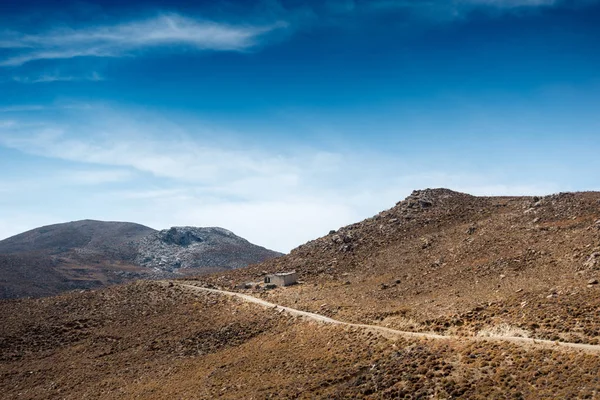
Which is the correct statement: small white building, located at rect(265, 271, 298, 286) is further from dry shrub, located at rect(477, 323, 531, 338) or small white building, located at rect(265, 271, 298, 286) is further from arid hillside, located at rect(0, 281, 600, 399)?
dry shrub, located at rect(477, 323, 531, 338)

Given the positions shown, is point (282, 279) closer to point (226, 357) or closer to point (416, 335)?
point (226, 357)

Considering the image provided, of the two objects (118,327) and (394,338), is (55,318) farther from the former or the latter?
(394,338)

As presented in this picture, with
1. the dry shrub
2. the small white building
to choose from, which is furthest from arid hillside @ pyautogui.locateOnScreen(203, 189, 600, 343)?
the small white building

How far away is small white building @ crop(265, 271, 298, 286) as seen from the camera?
6112cm

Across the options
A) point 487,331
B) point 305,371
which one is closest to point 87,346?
point 305,371

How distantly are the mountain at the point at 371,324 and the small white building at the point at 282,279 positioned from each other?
5.36 feet

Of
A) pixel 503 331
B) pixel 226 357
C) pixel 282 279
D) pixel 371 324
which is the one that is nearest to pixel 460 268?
pixel 371 324

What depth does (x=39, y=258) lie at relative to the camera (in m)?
179

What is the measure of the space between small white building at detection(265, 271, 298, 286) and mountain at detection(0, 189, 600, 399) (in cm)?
163

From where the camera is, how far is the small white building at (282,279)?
61.1 metres

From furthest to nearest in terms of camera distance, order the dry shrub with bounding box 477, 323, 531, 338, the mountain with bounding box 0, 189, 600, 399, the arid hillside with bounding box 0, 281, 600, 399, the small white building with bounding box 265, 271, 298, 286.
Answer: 1. the small white building with bounding box 265, 271, 298, 286
2. the dry shrub with bounding box 477, 323, 531, 338
3. the mountain with bounding box 0, 189, 600, 399
4. the arid hillside with bounding box 0, 281, 600, 399

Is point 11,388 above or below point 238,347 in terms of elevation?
below

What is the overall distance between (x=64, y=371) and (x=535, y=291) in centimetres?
4099

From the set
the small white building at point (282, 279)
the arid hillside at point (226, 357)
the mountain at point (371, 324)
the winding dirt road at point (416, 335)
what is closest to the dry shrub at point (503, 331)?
the mountain at point (371, 324)
